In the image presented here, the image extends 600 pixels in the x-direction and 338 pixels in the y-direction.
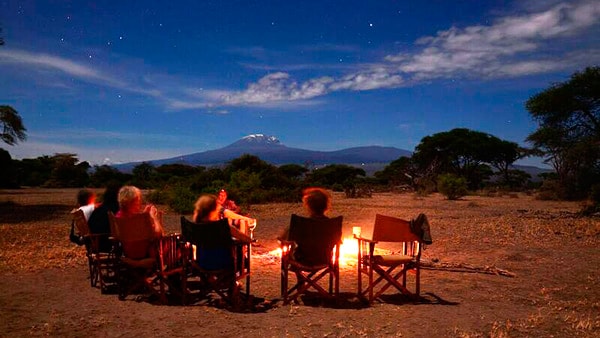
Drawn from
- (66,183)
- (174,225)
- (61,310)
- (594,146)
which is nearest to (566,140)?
(594,146)

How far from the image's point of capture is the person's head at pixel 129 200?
5.82 m

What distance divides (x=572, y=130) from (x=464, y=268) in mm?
15782

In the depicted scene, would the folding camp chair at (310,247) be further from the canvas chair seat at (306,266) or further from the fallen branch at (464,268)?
the fallen branch at (464,268)

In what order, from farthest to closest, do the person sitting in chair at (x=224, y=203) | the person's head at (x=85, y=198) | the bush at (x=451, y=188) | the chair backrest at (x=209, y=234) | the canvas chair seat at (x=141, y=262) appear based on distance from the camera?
the bush at (x=451, y=188)
the person sitting in chair at (x=224, y=203)
the person's head at (x=85, y=198)
the canvas chair seat at (x=141, y=262)
the chair backrest at (x=209, y=234)

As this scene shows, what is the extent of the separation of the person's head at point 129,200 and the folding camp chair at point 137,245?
0.92ft

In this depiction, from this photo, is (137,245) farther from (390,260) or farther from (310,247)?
(390,260)

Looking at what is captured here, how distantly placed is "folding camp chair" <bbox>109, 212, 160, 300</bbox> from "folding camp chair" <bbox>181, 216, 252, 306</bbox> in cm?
38

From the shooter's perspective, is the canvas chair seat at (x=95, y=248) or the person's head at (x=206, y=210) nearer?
the person's head at (x=206, y=210)

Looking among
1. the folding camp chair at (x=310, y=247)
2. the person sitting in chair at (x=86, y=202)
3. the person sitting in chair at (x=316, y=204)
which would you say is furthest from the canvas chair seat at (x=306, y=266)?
the person sitting in chair at (x=86, y=202)

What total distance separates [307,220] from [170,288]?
6.06ft

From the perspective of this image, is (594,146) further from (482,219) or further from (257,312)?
(257,312)

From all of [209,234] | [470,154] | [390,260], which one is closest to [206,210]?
[209,234]

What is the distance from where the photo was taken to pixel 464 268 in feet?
24.4

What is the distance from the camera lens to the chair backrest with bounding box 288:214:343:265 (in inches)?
213
